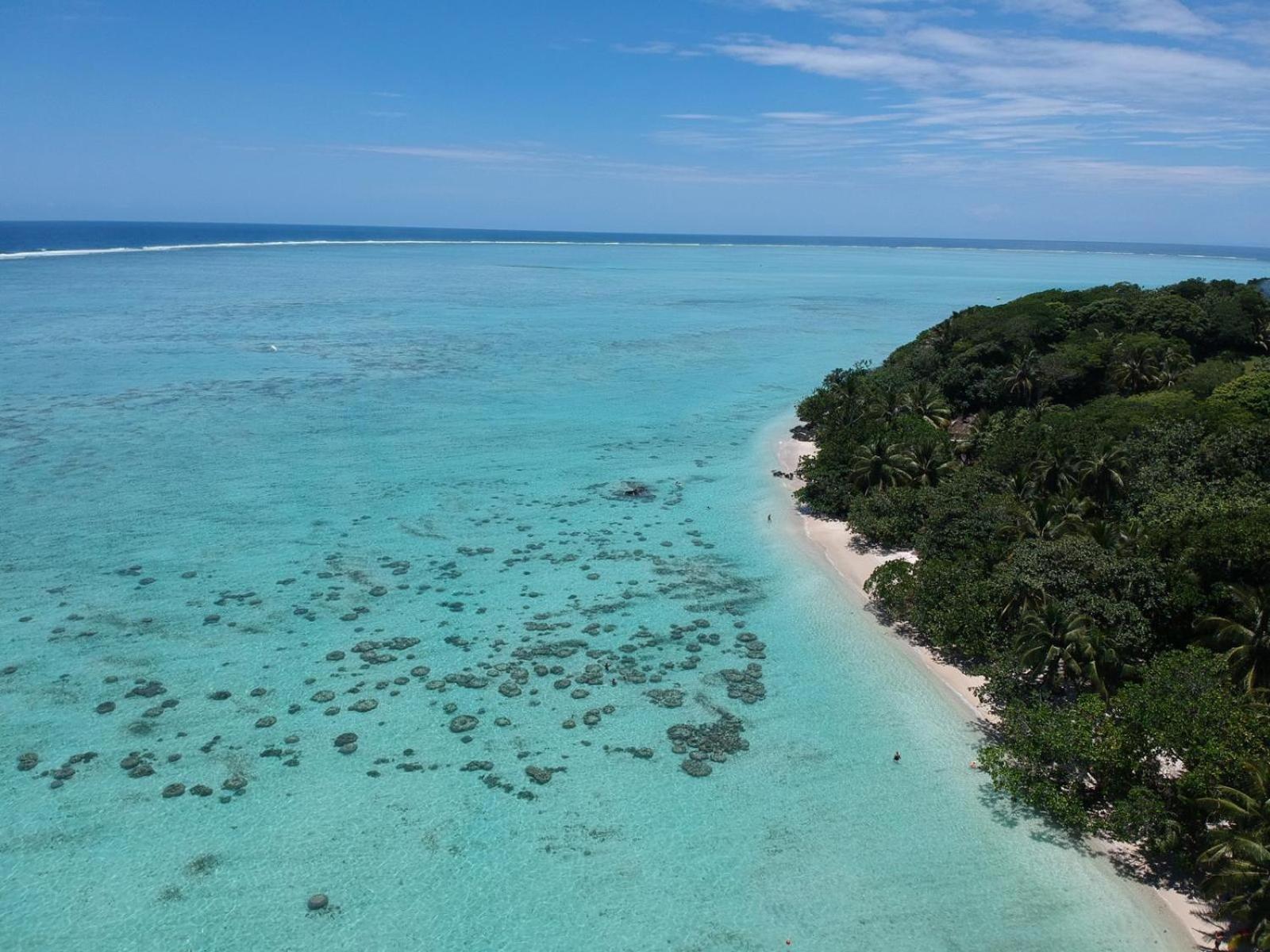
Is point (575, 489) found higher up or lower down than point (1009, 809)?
higher up

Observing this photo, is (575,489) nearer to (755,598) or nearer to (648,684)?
(755,598)

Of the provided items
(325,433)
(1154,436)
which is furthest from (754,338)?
(1154,436)

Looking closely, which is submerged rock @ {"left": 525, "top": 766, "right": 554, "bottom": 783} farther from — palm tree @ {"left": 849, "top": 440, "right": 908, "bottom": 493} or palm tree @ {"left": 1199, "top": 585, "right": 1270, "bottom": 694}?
palm tree @ {"left": 849, "top": 440, "right": 908, "bottom": 493}

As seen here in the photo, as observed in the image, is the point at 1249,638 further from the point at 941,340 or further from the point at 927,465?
the point at 941,340

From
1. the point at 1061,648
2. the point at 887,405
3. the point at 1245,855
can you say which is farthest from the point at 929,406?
the point at 1245,855

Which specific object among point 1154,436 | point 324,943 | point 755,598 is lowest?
point 324,943
